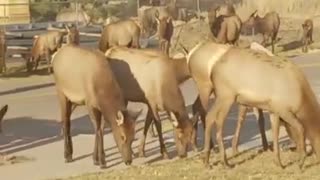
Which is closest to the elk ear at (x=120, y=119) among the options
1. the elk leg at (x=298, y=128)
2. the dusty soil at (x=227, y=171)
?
the dusty soil at (x=227, y=171)

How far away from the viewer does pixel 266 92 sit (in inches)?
526

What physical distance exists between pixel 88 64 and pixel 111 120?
3.51ft

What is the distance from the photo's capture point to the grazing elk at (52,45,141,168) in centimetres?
1393

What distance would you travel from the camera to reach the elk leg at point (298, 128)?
1334 centimetres

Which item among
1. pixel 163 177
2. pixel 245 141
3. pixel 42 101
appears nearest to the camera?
pixel 163 177

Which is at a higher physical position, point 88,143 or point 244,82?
point 244,82

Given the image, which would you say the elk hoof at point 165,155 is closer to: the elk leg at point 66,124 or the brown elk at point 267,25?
the elk leg at point 66,124

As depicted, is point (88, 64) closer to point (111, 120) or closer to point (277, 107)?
point (111, 120)

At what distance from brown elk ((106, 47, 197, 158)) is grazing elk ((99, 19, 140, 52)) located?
28.8 feet

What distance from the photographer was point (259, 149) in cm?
1556

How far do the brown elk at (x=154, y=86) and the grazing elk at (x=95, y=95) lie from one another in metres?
0.72

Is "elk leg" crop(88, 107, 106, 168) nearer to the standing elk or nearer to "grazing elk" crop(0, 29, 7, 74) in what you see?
"grazing elk" crop(0, 29, 7, 74)

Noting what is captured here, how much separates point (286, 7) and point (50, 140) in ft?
142

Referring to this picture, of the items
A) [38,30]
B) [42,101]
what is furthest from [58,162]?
[38,30]
